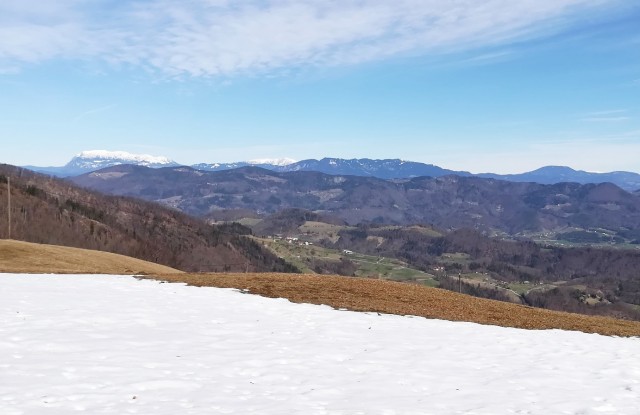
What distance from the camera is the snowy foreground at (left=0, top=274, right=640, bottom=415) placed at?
13.0 m

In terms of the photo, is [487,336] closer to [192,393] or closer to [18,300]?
[192,393]

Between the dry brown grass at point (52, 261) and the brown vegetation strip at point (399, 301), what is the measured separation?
10180 mm

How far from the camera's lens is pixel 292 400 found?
1321 centimetres

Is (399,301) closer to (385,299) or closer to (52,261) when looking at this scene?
(385,299)

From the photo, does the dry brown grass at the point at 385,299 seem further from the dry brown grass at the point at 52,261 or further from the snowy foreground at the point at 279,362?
the snowy foreground at the point at 279,362

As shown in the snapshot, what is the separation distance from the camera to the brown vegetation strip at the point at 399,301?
28734mm

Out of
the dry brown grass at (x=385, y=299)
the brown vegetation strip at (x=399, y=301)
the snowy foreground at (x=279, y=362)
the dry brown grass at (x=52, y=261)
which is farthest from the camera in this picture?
the dry brown grass at (x=52, y=261)

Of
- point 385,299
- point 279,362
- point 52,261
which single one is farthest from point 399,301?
point 52,261

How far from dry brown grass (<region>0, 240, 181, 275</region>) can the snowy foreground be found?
48.3ft

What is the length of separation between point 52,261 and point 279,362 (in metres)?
36.0

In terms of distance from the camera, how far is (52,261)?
1805 inches

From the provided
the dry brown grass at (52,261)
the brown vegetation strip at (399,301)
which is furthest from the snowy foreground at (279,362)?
the dry brown grass at (52,261)

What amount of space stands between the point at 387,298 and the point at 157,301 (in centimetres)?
1375

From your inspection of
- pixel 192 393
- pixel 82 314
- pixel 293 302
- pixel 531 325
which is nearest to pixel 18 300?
pixel 82 314
